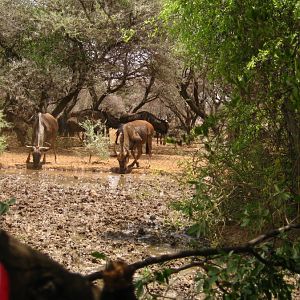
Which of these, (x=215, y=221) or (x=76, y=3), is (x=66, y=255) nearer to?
(x=215, y=221)

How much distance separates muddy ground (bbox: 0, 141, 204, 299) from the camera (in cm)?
775

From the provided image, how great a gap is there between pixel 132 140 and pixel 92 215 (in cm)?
1036

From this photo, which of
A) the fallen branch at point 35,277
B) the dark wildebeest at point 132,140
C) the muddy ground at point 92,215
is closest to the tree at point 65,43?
the dark wildebeest at point 132,140

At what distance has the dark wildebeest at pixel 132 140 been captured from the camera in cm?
1895

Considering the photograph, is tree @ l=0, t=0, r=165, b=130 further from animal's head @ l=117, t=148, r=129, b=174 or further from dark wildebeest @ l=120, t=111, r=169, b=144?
dark wildebeest @ l=120, t=111, r=169, b=144

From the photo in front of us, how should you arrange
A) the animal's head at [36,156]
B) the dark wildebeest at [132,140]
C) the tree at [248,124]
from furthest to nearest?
the dark wildebeest at [132,140] → the animal's head at [36,156] → the tree at [248,124]

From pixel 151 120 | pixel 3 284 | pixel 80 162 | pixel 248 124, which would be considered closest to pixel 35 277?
pixel 3 284

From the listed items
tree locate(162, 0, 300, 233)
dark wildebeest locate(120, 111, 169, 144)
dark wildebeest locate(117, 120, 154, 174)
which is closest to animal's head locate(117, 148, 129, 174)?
dark wildebeest locate(117, 120, 154, 174)

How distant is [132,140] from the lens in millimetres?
20828

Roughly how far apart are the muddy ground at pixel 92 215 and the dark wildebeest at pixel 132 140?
55 centimetres

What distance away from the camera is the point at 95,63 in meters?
24.9

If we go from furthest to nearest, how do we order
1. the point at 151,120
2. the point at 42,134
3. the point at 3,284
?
1. the point at 151,120
2. the point at 42,134
3. the point at 3,284

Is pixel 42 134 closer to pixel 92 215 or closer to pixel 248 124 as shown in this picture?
pixel 92 215

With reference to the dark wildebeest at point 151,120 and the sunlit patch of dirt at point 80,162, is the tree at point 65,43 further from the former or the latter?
the dark wildebeest at point 151,120
